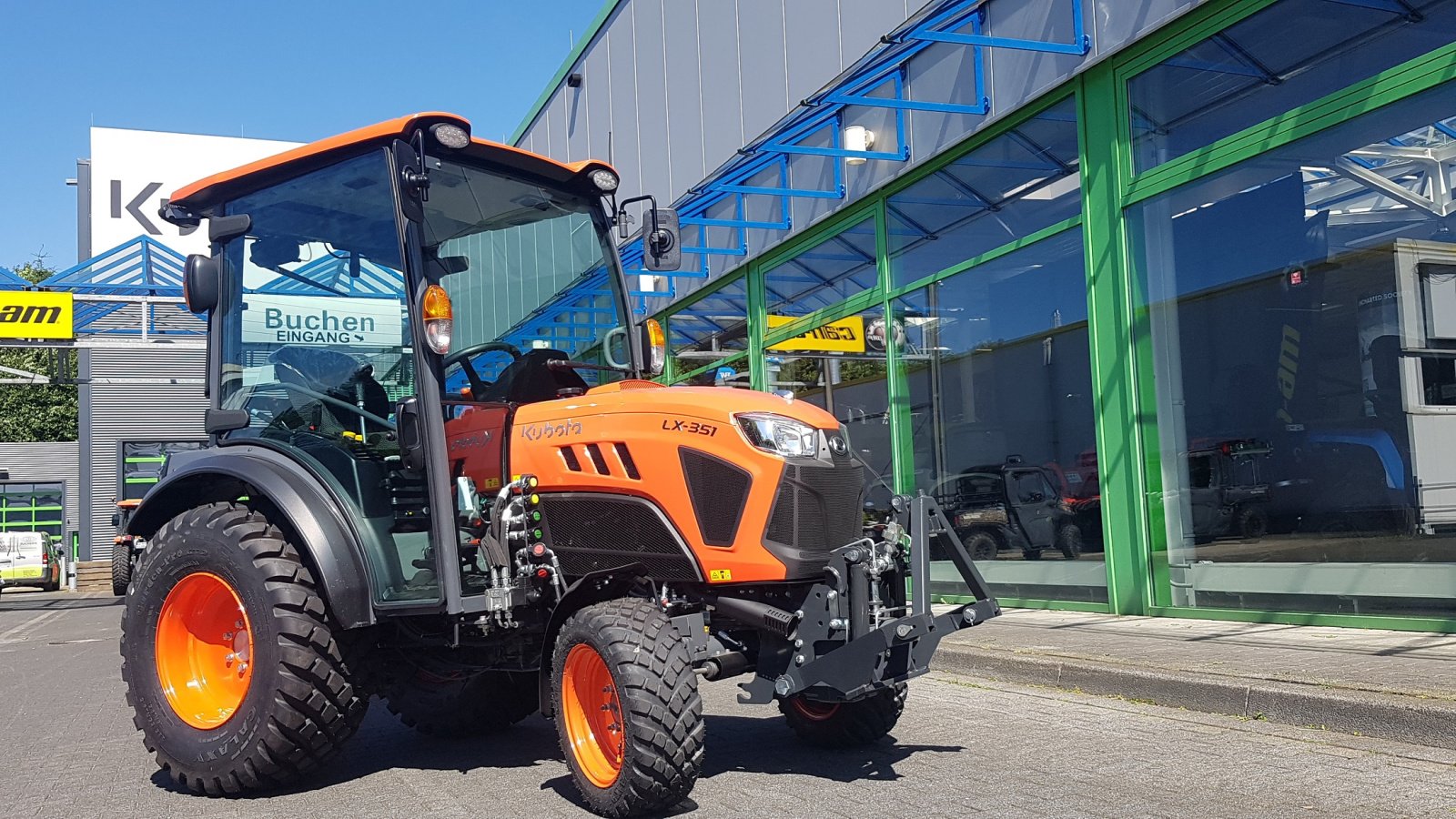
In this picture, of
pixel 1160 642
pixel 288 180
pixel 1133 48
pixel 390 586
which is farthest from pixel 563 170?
pixel 1133 48

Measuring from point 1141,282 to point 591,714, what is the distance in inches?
257

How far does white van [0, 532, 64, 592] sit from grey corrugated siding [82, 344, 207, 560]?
123 inches

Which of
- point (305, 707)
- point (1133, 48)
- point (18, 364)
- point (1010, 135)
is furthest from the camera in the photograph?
point (18, 364)

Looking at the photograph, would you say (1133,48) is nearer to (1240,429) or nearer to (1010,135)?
(1010,135)

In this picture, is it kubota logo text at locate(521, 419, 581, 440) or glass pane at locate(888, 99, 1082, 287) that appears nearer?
kubota logo text at locate(521, 419, 581, 440)

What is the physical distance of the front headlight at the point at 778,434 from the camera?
4.69 meters

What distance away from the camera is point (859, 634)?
449 centimetres

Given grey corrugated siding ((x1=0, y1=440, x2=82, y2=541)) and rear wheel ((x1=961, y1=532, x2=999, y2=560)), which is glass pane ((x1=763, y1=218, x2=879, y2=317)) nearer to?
rear wheel ((x1=961, y1=532, x2=999, y2=560))

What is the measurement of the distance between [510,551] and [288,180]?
2.10 meters

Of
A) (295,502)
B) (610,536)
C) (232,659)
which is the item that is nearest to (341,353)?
(295,502)

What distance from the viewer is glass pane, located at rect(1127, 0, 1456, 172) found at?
297 inches

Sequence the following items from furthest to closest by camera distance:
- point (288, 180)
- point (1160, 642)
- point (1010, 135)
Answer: point (1010, 135) → point (1160, 642) → point (288, 180)

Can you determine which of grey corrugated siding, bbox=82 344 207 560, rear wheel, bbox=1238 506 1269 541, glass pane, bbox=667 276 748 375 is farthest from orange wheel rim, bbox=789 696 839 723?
grey corrugated siding, bbox=82 344 207 560

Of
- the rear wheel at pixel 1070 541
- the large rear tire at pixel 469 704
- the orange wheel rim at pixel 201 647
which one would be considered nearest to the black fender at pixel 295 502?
the orange wheel rim at pixel 201 647
